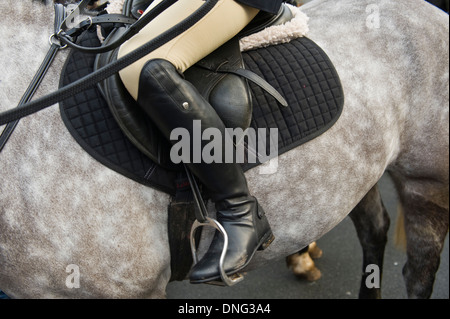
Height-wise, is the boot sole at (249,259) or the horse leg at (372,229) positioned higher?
the boot sole at (249,259)

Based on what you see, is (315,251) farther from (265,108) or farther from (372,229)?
(265,108)

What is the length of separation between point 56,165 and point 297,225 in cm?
85

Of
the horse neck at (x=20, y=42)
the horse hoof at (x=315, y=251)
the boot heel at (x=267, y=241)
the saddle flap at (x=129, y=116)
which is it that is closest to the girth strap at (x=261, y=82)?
the saddle flap at (x=129, y=116)

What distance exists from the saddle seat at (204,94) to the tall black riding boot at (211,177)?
0.23 ft

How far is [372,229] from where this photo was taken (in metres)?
2.65

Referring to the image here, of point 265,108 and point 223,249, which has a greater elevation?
point 265,108

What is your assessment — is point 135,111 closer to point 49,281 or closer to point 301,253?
point 49,281

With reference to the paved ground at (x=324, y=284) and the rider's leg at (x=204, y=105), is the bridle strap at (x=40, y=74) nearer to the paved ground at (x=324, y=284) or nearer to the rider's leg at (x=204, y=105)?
the rider's leg at (x=204, y=105)

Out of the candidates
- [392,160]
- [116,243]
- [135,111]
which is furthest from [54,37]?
[392,160]

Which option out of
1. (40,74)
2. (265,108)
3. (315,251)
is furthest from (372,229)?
(40,74)

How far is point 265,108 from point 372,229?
1310 mm

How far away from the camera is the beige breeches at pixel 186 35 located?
138 centimetres

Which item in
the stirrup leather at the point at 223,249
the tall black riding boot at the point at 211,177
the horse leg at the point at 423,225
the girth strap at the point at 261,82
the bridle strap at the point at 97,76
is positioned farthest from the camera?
the horse leg at the point at 423,225

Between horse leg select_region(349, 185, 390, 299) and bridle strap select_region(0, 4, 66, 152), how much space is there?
177 cm
